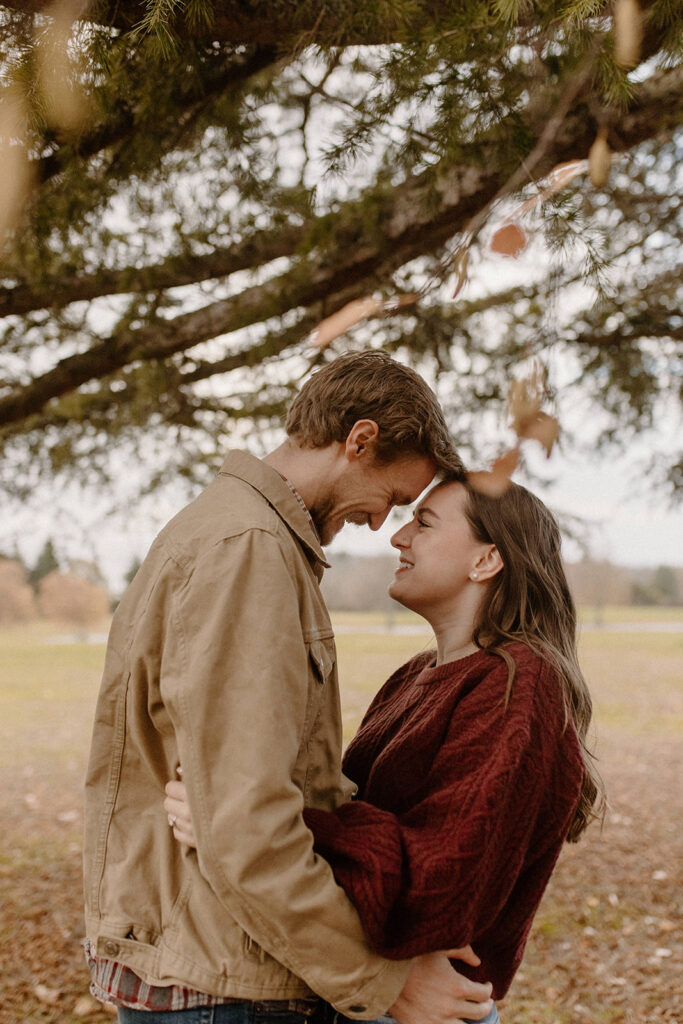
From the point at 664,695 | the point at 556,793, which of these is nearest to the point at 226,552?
the point at 556,793

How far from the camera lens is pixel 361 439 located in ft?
5.63

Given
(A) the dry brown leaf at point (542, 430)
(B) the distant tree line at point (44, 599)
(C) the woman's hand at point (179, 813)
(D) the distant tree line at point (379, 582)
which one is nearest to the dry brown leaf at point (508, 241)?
(A) the dry brown leaf at point (542, 430)

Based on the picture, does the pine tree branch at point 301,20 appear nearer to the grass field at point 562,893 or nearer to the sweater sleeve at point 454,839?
the sweater sleeve at point 454,839

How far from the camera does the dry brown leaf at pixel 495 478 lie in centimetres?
198

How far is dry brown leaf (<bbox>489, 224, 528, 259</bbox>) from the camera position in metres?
2.38

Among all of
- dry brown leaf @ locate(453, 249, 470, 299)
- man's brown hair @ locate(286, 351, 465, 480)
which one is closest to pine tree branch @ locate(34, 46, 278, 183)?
dry brown leaf @ locate(453, 249, 470, 299)

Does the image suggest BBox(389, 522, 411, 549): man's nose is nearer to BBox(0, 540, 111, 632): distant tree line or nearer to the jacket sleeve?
the jacket sleeve

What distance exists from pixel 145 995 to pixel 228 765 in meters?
0.48

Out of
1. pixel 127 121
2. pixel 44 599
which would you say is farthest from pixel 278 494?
pixel 44 599

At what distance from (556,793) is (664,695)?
15.1 m

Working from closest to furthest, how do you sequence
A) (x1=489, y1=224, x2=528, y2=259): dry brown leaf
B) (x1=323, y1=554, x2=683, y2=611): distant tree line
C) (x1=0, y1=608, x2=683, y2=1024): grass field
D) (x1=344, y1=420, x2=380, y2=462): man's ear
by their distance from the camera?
(x1=344, y1=420, x2=380, y2=462): man's ear
(x1=489, y1=224, x2=528, y2=259): dry brown leaf
(x1=0, y1=608, x2=683, y2=1024): grass field
(x1=323, y1=554, x2=683, y2=611): distant tree line

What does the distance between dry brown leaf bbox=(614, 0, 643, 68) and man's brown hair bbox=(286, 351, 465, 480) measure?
3.01ft

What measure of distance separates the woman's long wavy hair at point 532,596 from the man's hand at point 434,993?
489 mm

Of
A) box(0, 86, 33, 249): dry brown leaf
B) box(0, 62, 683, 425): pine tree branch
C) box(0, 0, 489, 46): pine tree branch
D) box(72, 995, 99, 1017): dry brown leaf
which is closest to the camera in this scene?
box(0, 86, 33, 249): dry brown leaf
